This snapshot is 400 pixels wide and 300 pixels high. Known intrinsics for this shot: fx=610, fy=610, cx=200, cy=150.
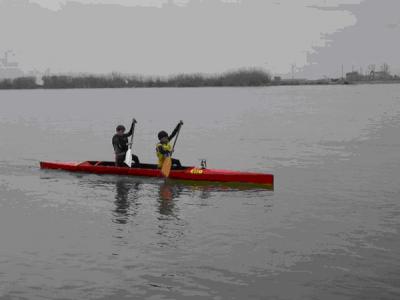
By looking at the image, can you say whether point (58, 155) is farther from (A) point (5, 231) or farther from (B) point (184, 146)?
(A) point (5, 231)

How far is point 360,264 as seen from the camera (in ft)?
44.0

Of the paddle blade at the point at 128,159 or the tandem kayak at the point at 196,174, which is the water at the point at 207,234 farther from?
the paddle blade at the point at 128,159

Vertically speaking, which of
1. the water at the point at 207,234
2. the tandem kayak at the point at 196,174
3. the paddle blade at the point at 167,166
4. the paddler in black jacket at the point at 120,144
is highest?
the paddler in black jacket at the point at 120,144

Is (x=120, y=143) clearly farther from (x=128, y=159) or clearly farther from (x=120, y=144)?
(x=128, y=159)

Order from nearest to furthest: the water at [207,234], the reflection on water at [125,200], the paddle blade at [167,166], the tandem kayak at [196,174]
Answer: the water at [207,234], the reflection on water at [125,200], the tandem kayak at [196,174], the paddle blade at [167,166]

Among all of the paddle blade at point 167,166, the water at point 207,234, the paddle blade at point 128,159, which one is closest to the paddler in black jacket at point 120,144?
the paddle blade at point 128,159

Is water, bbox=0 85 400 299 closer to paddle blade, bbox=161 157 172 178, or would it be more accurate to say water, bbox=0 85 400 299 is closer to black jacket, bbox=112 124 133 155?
paddle blade, bbox=161 157 172 178

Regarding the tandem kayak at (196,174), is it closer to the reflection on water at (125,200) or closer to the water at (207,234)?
the water at (207,234)

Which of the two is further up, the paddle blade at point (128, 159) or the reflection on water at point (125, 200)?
the paddle blade at point (128, 159)

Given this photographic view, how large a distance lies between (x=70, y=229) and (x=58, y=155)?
18794 millimetres

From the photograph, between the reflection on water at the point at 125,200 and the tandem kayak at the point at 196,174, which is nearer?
the reflection on water at the point at 125,200

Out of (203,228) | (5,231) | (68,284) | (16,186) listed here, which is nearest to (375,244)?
(203,228)

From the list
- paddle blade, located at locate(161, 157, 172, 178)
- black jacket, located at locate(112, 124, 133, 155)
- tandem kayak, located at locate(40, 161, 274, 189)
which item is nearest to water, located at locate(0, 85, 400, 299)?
tandem kayak, located at locate(40, 161, 274, 189)

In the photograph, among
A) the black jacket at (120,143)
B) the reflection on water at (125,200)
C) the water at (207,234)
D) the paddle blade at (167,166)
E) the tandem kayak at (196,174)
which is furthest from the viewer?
the black jacket at (120,143)
